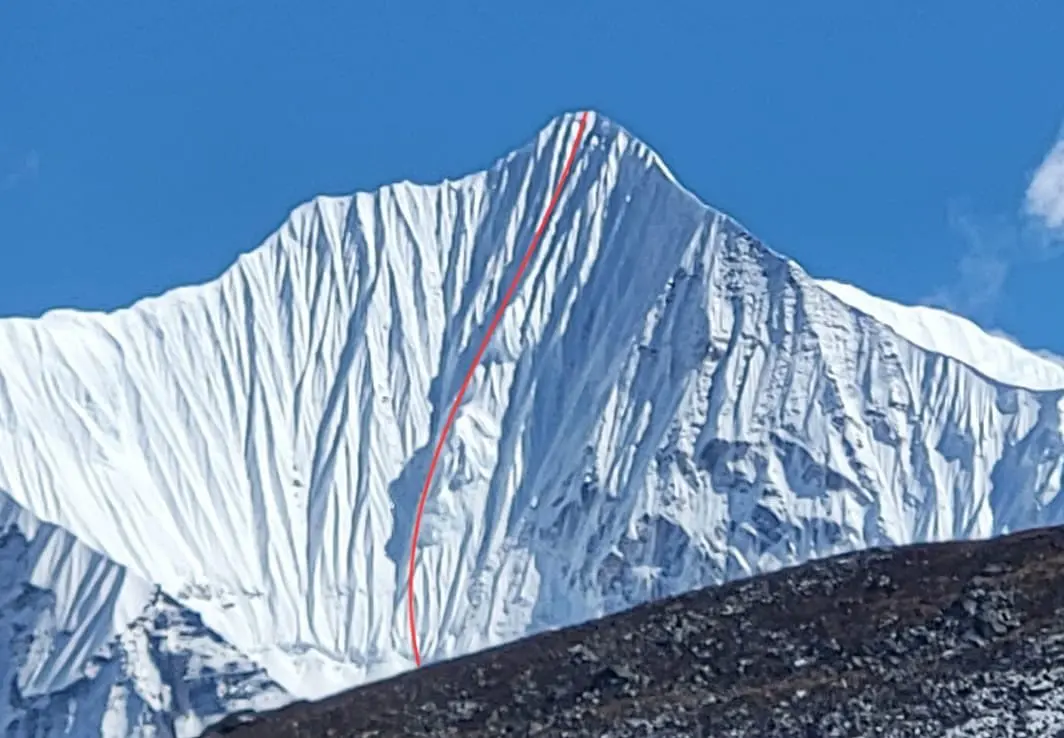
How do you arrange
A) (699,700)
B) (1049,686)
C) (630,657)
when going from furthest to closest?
(630,657)
(699,700)
(1049,686)

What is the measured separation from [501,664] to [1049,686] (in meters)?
18.1

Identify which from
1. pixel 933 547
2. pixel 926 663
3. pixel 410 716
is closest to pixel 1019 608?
pixel 926 663

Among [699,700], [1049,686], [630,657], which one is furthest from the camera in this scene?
A: [630,657]

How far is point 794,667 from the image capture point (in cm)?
8388

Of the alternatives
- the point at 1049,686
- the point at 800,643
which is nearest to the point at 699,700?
the point at 800,643

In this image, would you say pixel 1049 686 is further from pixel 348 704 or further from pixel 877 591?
pixel 348 704

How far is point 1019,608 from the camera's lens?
82625mm

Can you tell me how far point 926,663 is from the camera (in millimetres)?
81000

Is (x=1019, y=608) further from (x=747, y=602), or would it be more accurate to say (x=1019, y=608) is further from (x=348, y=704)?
(x=348, y=704)

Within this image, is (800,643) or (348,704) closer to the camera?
(800,643)

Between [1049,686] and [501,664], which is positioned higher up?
[501,664]

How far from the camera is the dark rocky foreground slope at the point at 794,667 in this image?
257 feet

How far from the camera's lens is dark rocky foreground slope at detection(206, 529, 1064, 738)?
78.2 m

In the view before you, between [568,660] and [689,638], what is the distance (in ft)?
9.81
